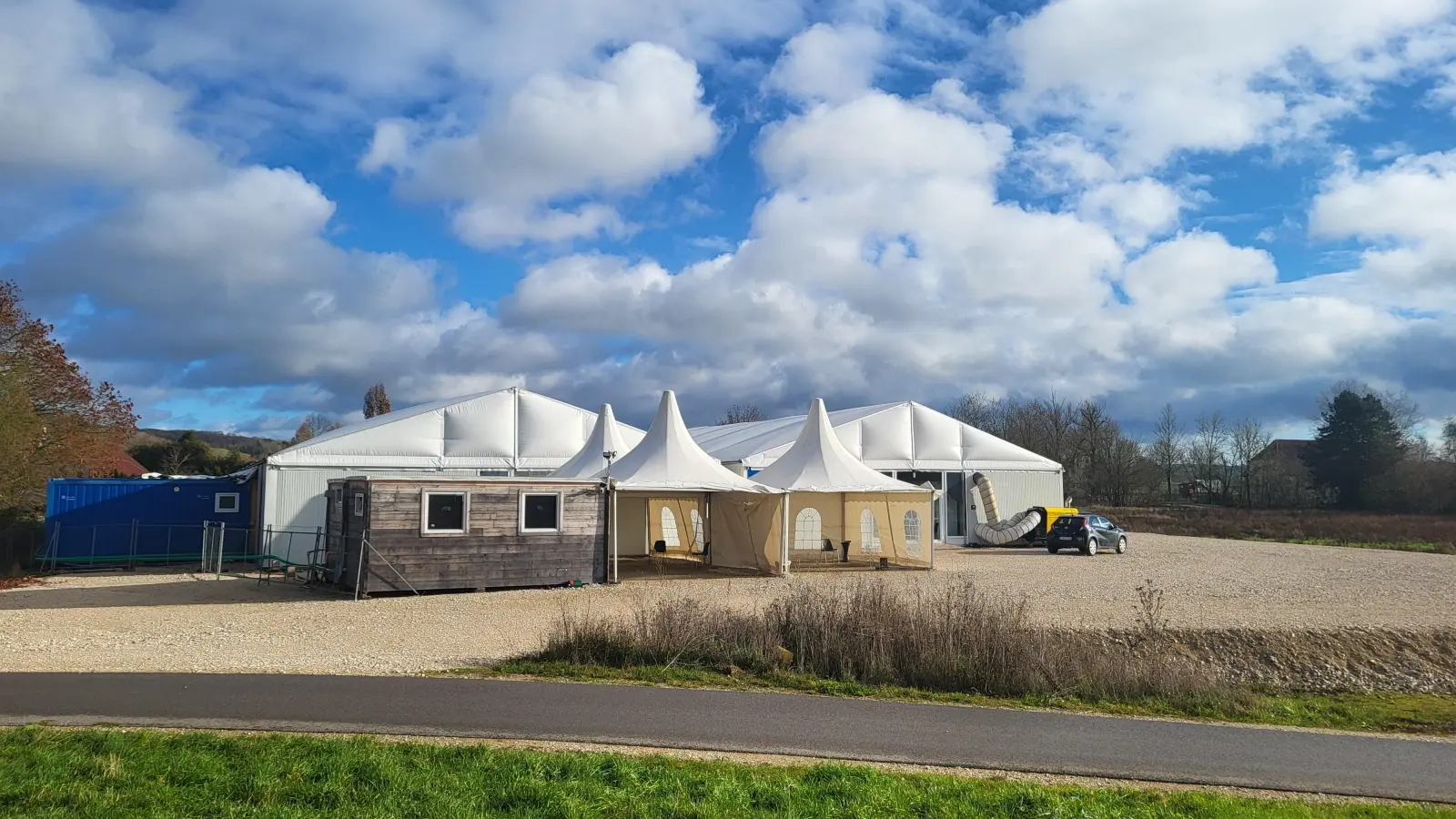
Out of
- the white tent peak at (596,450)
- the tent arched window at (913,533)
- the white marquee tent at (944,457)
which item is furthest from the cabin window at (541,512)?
the white marquee tent at (944,457)

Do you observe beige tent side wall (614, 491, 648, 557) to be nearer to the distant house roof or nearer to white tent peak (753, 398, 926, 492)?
white tent peak (753, 398, 926, 492)

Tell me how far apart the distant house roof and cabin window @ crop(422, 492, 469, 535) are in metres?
57.7

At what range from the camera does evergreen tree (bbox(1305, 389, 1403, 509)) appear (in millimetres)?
57344

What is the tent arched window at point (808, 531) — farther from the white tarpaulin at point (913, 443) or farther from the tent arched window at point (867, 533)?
the white tarpaulin at point (913, 443)

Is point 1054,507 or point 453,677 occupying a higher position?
point 1054,507

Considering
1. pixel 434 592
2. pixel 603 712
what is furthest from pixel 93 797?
pixel 434 592

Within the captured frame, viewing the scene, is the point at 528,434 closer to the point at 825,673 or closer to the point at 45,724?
the point at 825,673

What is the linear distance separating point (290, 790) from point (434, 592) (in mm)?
14068

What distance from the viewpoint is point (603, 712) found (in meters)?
8.96

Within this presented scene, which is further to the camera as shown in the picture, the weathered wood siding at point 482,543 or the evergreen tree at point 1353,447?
the evergreen tree at point 1353,447

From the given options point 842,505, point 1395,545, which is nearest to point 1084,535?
point 842,505

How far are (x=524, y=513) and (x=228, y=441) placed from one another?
222ft

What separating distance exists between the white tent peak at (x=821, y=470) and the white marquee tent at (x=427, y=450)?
17.6 feet

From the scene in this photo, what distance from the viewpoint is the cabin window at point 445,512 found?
19.6 m
